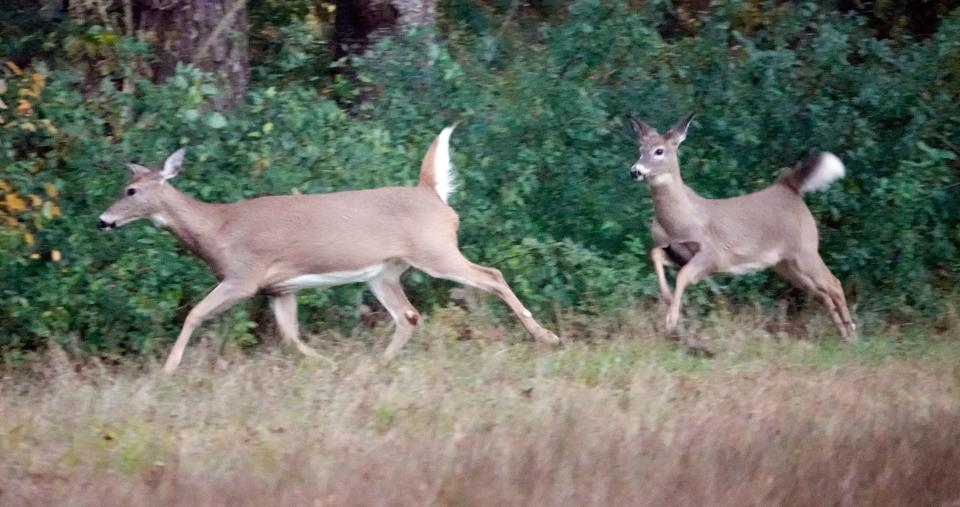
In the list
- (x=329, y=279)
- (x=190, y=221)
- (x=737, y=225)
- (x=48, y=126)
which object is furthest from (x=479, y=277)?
(x=48, y=126)

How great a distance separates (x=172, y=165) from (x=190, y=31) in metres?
1.99

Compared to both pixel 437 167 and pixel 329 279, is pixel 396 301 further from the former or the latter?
pixel 437 167

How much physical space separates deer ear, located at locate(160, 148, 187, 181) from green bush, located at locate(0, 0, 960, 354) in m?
0.48

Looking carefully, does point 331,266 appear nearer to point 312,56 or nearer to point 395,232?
point 395,232

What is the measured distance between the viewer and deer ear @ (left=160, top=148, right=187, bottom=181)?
894 centimetres

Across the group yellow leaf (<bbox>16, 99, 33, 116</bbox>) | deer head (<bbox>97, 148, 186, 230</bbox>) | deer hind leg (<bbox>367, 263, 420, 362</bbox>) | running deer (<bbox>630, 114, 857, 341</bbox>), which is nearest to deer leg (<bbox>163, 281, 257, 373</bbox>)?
deer head (<bbox>97, 148, 186, 230</bbox>)

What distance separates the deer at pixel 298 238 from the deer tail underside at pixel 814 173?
2198mm

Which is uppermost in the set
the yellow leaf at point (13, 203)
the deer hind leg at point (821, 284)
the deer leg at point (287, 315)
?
the yellow leaf at point (13, 203)

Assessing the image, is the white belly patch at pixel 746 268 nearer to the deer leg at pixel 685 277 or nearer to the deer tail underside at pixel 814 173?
the deer leg at pixel 685 277

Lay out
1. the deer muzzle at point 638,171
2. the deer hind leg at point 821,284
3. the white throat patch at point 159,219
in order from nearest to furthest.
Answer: the white throat patch at point 159,219 → the deer muzzle at point 638,171 → the deer hind leg at point 821,284

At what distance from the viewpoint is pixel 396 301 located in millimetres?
9258

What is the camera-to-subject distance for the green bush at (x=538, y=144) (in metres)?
9.33

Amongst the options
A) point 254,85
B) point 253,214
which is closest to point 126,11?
point 254,85

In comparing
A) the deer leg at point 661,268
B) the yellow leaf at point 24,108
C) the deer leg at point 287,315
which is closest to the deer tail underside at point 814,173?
the deer leg at point 661,268
